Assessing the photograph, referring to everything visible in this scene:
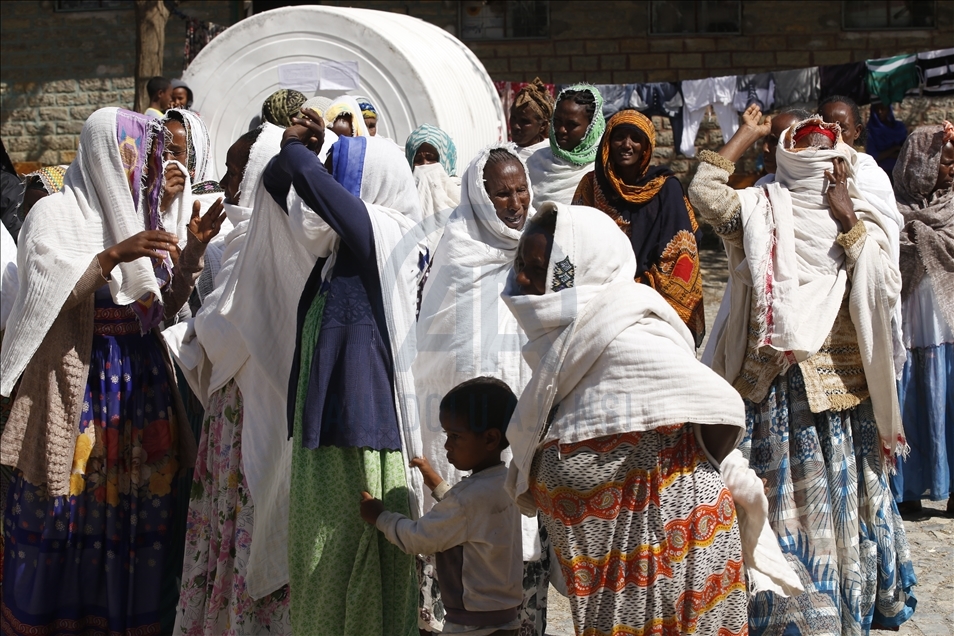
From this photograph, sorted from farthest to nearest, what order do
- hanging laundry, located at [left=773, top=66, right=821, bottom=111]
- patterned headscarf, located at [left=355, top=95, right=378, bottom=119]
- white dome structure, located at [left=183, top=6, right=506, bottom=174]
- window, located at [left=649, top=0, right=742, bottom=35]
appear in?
window, located at [left=649, top=0, right=742, bottom=35], hanging laundry, located at [left=773, top=66, right=821, bottom=111], white dome structure, located at [left=183, top=6, right=506, bottom=174], patterned headscarf, located at [left=355, top=95, right=378, bottom=119]

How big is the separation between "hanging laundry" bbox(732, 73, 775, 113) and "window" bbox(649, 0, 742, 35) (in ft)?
4.54

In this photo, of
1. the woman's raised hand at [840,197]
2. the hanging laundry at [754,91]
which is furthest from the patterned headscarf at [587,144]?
the hanging laundry at [754,91]

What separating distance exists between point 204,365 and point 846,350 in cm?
245

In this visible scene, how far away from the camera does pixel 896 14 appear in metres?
12.5

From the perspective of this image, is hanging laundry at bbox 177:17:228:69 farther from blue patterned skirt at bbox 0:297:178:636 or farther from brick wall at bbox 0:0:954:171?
blue patterned skirt at bbox 0:297:178:636

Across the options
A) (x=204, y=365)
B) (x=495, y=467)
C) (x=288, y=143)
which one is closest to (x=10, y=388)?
(x=204, y=365)

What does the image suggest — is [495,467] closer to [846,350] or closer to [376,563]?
[376,563]

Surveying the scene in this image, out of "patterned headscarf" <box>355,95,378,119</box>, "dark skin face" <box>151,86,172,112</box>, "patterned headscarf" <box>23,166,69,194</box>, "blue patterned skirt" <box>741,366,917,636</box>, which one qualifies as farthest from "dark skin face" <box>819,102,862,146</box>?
"dark skin face" <box>151,86,172,112</box>

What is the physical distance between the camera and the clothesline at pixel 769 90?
1052cm

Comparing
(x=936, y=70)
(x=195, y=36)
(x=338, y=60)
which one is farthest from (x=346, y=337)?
(x=195, y=36)

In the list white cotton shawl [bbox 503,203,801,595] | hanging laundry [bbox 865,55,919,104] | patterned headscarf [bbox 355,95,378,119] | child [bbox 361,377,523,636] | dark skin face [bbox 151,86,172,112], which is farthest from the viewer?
hanging laundry [bbox 865,55,919,104]

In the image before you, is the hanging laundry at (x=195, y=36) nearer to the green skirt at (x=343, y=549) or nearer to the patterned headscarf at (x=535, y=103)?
the patterned headscarf at (x=535, y=103)

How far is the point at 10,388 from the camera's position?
386 centimetres

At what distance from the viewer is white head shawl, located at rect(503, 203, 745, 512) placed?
8.78ft
